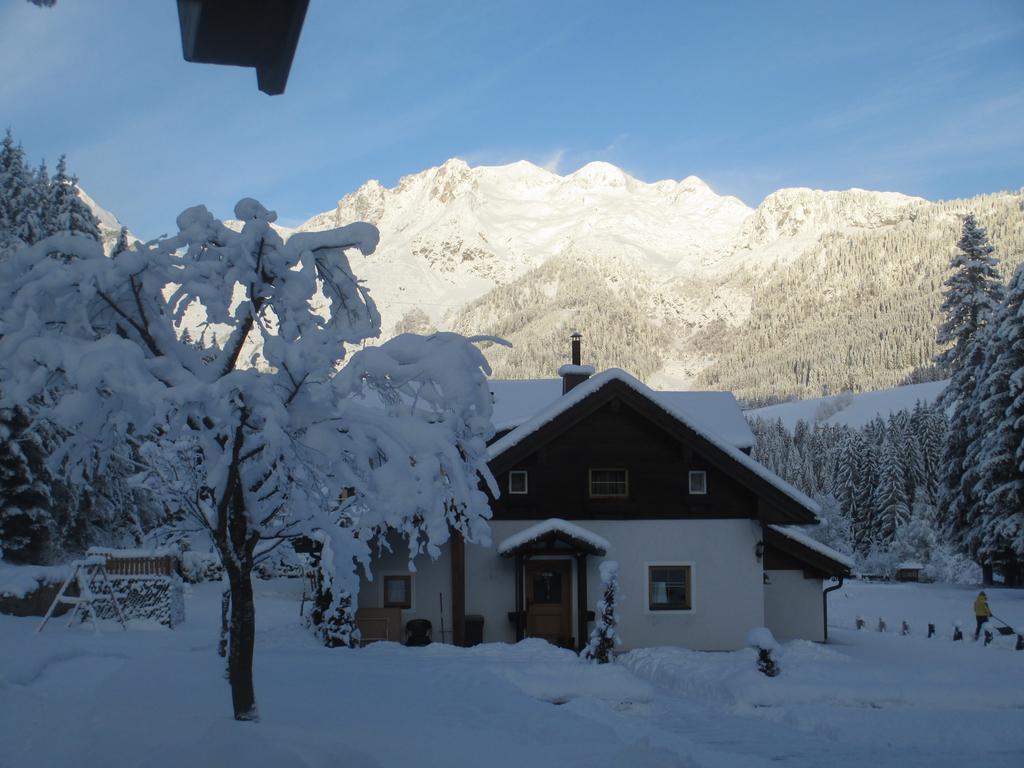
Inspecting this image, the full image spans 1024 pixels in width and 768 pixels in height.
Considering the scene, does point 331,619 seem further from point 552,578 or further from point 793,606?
point 793,606

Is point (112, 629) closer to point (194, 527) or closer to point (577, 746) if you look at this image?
point (194, 527)

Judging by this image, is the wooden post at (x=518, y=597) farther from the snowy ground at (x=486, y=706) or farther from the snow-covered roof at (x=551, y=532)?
the snowy ground at (x=486, y=706)

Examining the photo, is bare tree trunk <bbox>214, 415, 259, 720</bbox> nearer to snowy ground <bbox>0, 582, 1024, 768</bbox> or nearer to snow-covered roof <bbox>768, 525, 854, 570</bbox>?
snowy ground <bbox>0, 582, 1024, 768</bbox>

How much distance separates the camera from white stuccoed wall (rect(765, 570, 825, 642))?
26016mm

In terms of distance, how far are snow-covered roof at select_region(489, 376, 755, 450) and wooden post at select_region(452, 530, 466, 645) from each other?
27.9ft

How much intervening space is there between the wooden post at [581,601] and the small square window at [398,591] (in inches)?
171

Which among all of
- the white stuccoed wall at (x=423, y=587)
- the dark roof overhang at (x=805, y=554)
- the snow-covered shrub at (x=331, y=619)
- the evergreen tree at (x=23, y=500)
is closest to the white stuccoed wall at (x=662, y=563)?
the white stuccoed wall at (x=423, y=587)

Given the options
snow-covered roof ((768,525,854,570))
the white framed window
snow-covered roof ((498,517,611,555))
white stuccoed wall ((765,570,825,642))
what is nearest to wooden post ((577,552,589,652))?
snow-covered roof ((498,517,611,555))

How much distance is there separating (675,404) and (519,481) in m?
9.64

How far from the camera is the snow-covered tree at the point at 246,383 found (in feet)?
24.0

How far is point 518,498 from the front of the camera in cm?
2373

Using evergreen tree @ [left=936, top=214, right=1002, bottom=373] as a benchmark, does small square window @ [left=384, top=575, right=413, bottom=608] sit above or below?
below

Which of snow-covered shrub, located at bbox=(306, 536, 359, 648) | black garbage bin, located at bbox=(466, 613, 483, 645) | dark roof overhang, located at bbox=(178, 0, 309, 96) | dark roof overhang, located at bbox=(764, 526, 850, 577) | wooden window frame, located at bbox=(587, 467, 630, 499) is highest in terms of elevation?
dark roof overhang, located at bbox=(178, 0, 309, 96)

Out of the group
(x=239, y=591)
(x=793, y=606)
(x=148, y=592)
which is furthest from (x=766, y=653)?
(x=148, y=592)
